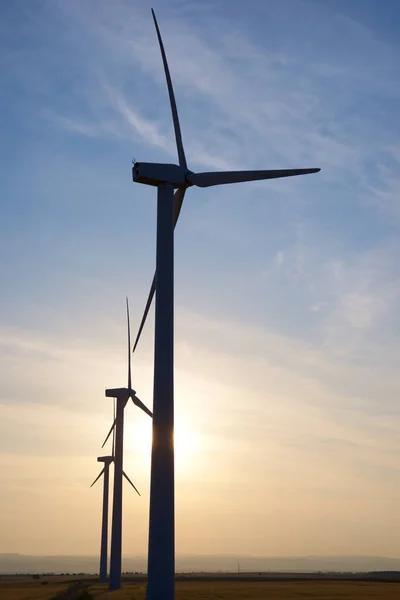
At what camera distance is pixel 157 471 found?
39.3m

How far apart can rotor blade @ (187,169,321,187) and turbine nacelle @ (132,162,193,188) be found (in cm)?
84

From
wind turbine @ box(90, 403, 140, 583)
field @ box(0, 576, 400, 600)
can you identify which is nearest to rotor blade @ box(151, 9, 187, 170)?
field @ box(0, 576, 400, 600)

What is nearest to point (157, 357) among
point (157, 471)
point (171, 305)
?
point (171, 305)

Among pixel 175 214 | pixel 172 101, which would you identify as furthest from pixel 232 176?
pixel 172 101

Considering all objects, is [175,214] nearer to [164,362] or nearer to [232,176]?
[232,176]

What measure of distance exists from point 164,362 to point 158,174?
13470mm

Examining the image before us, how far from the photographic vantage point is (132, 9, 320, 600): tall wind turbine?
38.5m

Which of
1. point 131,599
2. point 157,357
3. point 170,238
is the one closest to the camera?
point 157,357

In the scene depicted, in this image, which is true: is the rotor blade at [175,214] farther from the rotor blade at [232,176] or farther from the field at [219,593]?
the field at [219,593]

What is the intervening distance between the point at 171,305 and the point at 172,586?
52.1ft

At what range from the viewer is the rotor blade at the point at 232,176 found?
1934 inches

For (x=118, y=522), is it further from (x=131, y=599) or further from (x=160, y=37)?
(x=160, y=37)

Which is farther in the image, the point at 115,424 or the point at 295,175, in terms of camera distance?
the point at 115,424

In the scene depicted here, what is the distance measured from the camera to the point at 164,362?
41.3 meters
